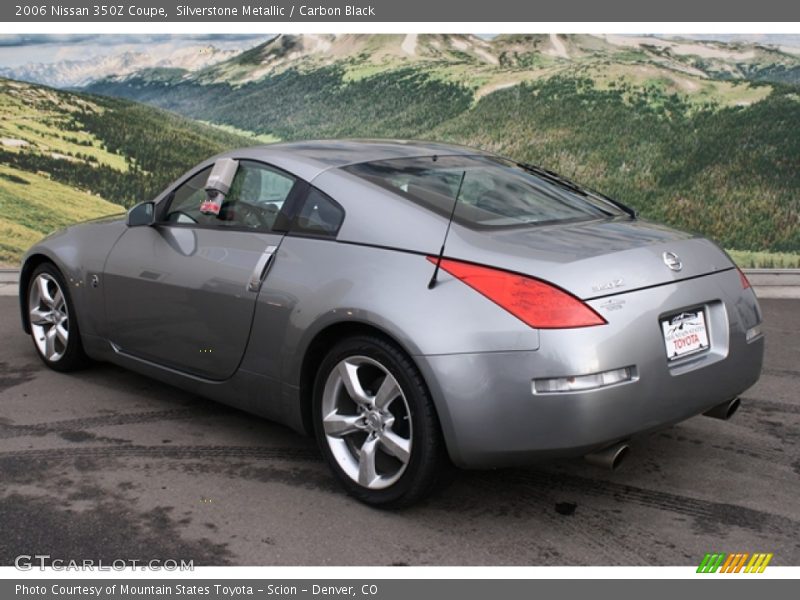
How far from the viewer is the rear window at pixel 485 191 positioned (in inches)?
163

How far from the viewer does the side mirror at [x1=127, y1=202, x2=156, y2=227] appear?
200 inches

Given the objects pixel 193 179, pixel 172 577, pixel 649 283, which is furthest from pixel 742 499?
pixel 193 179

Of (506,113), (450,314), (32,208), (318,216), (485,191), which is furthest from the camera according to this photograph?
(506,113)

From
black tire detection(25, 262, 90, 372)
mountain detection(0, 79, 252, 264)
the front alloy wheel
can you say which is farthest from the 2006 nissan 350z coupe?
mountain detection(0, 79, 252, 264)

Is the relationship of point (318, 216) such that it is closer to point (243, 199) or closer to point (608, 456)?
point (243, 199)

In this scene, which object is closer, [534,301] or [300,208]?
[534,301]

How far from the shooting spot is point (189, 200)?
5000mm

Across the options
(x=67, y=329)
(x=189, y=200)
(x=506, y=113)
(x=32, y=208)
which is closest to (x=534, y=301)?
(x=189, y=200)

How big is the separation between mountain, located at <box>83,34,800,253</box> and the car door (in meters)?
7.37

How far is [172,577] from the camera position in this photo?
3406mm

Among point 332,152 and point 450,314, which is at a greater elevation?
point 332,152

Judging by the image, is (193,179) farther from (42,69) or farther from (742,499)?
(42,69)

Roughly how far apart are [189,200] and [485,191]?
1.58 m

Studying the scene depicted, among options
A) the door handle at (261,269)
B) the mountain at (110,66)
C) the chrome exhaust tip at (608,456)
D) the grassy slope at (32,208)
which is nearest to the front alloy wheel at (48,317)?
the door handle at (261,269)
